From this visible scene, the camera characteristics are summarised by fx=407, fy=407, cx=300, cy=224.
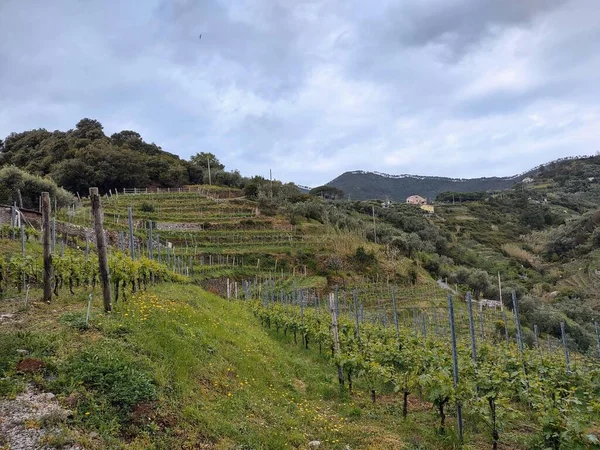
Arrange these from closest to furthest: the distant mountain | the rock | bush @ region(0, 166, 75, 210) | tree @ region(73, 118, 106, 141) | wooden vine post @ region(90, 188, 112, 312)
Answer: the rock, wooden vine post @ region(90, 188, 112, 312), bush @ region(0, 166, 75, 210), tree @ region(73, 118, 106, 141), the distant mountain

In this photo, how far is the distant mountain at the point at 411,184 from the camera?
536ft

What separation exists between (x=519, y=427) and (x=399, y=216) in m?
71.1

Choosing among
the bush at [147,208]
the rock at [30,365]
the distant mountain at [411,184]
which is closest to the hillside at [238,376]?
the rock at [30,365]

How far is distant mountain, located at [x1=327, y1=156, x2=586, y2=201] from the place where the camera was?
6428 inches

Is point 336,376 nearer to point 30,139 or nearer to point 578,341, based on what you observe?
point 578,341

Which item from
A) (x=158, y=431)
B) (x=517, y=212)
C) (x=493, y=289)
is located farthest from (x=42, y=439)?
(x=517, y=212)

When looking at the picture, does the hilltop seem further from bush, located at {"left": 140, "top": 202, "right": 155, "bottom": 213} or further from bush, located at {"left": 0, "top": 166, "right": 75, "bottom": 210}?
bush, located at {"left": 140, "top": 202, "right": 155, "bottom": 213}

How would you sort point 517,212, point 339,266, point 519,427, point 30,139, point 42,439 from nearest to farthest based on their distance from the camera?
point 42,439 → point 519,427 → point 339,266 → point 30,139 → point 517,212

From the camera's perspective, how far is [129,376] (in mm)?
5855

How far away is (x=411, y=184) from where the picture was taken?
182 m

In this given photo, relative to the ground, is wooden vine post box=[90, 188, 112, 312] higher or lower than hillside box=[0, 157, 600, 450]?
higher

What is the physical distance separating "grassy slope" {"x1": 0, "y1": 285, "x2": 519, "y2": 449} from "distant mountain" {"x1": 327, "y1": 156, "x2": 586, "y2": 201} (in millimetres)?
147403

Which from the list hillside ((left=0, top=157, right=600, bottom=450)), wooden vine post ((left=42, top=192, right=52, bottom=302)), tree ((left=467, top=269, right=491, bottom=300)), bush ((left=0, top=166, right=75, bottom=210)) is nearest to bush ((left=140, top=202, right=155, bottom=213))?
bush ((left=0, top=166, right=75, bottom=210))

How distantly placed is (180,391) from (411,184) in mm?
184780
